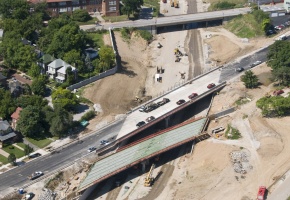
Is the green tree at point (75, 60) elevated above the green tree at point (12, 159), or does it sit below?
above

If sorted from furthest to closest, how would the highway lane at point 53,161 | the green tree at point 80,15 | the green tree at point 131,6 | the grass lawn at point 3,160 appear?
the green tree at point 80,15
the green tree at point 131,6
the grass lawn at point 3,160
the highway lane at point 53,161

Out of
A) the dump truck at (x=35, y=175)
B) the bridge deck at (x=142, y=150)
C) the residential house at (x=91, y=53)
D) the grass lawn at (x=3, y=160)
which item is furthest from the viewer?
the residential house at (x=91, y=53)

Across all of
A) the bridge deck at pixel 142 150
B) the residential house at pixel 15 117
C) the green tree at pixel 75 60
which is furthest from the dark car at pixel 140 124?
the green tree at pixel 75 60

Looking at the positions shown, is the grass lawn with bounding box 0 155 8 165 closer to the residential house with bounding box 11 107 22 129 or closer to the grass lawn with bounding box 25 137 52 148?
the grass lawn with bounding box 25 137 52 148

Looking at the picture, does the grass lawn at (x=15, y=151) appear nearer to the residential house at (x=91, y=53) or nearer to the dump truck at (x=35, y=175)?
the dump truck at (x=35, y=175)

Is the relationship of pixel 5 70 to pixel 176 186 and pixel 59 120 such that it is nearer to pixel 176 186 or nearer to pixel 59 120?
pixel 59 120

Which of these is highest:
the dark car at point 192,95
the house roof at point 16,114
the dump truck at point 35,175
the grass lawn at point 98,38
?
the grass lawn at point 98,38
